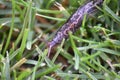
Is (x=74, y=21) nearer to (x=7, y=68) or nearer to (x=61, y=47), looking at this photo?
(x=61, y=47)

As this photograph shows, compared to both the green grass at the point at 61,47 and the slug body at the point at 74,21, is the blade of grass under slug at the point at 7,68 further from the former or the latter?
the slug body at the point at 74,21

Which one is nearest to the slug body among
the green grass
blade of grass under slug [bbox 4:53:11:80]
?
the green grass

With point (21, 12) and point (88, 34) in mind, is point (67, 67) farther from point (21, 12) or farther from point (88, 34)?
point (21, 12)

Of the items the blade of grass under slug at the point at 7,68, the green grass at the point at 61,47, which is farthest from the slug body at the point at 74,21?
the blade of grass under slug at the point at 7,68

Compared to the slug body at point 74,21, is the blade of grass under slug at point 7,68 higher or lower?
lower

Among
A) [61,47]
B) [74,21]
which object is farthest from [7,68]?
[74,21]
